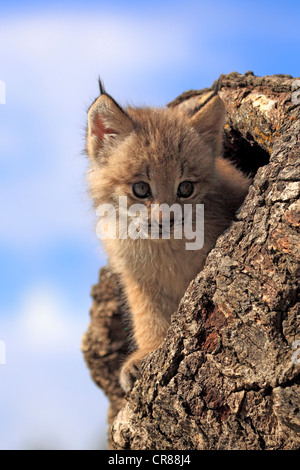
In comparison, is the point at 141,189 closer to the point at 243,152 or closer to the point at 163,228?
the point at 163,228

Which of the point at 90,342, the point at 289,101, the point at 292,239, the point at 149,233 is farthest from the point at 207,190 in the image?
the point at 90,342

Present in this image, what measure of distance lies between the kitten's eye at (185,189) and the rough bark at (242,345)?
70cm

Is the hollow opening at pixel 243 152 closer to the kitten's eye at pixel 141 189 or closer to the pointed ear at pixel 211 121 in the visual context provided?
the pointed ear at pixel 211 121

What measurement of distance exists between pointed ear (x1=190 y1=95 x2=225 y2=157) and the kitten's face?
0.14 ft

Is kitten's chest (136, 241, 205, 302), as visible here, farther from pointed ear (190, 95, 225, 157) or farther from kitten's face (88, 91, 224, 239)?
pointed ear (190, 95, 225, 157)

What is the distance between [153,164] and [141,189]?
201mm

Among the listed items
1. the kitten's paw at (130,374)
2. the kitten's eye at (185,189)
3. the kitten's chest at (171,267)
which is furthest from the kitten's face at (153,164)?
the kitten's paw at (130,374)

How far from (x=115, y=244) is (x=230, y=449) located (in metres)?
1.98

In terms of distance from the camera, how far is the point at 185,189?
3.74m

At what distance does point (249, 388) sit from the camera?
2.76m

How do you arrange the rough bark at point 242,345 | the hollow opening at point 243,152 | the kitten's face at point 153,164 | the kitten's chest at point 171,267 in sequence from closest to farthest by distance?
the rough bark at point 242,345
the kitten's face at point 153,164
the kitten's chest at point 171,267
the hollow opening at point 243,152

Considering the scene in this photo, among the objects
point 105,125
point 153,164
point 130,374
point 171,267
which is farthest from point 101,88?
point 130,374

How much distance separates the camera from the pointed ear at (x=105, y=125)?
3.87 metres
